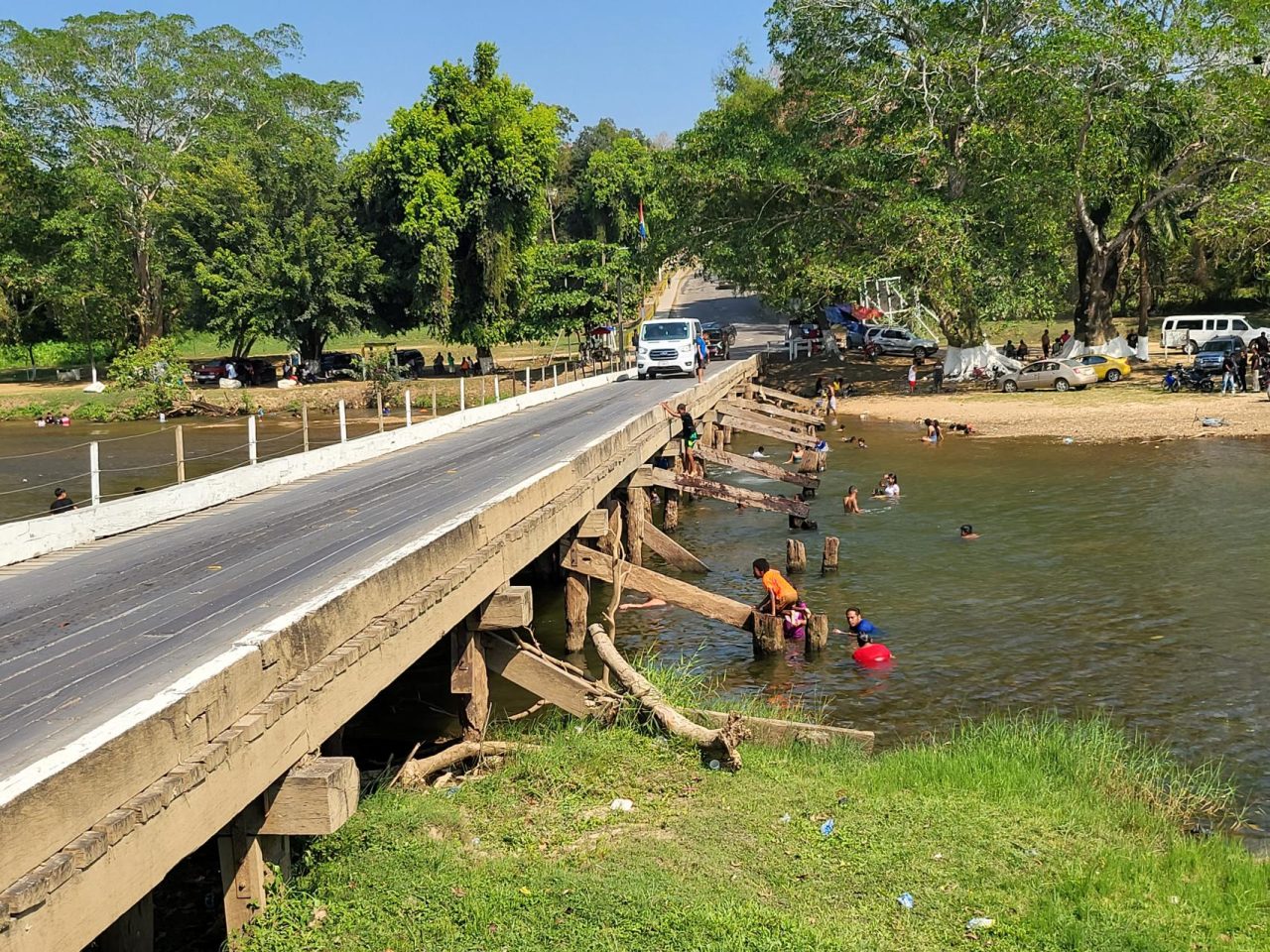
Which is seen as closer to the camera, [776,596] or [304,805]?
[304,805]

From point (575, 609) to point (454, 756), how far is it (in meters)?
5.65

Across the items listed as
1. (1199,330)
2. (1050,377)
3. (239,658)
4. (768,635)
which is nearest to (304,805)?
(239,658)

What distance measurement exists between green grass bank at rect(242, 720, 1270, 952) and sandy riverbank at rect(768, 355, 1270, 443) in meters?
27.9

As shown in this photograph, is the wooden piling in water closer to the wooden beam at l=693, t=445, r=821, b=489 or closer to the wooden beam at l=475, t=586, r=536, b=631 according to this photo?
the wooden beam at l=693, t=445, r=821, b=489

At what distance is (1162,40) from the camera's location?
39.7 metres

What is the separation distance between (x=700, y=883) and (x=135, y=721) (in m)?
3.75

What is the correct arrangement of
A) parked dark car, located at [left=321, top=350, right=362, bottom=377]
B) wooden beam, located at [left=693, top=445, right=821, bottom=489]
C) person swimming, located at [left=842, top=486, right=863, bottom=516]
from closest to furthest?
1. wooden beam, located at [left=693, top=445, right=821, bottom=489]
2. person swimming, located at [left=842, top=486, right=863, bottom=516]
3. parked dark car, located at [left=321, top=350, right=362, bottom=377]

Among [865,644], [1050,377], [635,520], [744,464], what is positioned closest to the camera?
[865,644]

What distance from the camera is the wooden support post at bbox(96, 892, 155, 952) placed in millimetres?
6621

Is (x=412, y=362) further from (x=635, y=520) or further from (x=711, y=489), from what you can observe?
(x=635, y=520)

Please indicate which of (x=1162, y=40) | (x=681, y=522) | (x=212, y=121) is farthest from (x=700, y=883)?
(x=212, y=121)

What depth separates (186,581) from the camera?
10.3m

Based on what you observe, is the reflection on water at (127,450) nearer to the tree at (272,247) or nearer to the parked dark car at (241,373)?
the tree at (272,247)

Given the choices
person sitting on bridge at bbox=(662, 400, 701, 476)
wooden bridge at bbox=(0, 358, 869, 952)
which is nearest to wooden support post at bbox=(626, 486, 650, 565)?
wooden bridge at bbox=(0, 358, 869, 952)
